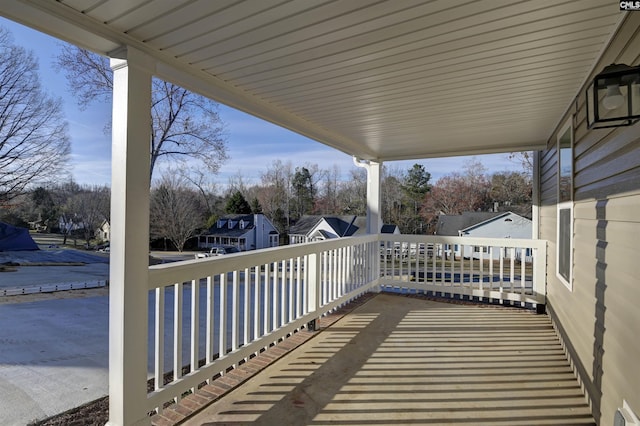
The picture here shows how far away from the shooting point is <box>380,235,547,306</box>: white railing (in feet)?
15.6

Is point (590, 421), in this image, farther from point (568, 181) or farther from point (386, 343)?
point (568, 181)

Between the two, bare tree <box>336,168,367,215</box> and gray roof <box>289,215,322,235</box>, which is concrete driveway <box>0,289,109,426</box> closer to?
gray roof <box>289,215,322,235</box>

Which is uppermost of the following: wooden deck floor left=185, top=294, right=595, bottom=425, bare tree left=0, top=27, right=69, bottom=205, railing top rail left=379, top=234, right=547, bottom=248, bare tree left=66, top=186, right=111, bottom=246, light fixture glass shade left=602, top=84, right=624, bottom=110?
bare tree left=0, top=27, right=69, bottom=205

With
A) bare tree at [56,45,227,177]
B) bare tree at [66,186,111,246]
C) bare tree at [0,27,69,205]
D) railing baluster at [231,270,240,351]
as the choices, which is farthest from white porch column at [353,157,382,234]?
bare tree at [0,27,69,205]

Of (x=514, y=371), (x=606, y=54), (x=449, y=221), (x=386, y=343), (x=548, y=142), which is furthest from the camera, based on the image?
(x=449, y=221)

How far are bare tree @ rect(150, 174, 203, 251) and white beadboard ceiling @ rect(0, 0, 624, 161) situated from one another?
10.6 metres

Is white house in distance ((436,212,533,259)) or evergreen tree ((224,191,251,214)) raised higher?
evergreen tree ((224,191,251,214))

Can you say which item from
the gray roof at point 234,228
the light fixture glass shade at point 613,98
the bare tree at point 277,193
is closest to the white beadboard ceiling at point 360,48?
the light fixture glass shade at point 613,98

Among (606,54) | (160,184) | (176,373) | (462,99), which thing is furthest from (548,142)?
(160,184)

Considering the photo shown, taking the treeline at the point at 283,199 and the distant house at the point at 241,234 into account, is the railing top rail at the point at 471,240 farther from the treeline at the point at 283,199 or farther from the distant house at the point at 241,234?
the distant house at the point at 241,234

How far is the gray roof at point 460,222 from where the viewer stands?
38.6 feet

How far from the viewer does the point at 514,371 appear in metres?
2.93

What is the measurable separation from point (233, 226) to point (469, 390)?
13684mm

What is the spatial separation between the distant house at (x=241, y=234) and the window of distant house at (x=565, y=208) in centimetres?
1133
